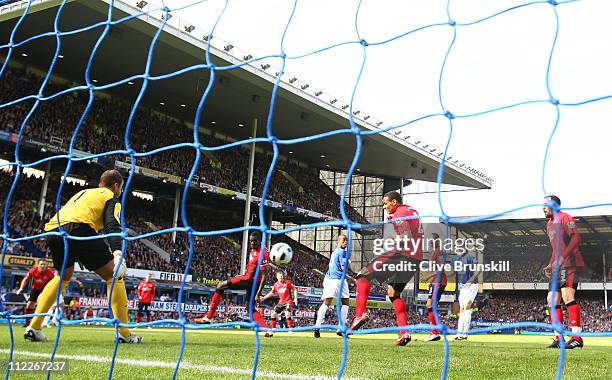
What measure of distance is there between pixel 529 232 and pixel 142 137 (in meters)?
28.2

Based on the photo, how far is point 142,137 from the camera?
2920cm

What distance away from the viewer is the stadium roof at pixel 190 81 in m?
21.8

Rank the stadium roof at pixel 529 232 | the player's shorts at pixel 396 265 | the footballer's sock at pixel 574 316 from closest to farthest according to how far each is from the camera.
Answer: the player's shorts at pixel 396 265 < the footballer's sock at pixel 574 316 < the stadium roof at pixel 529 232

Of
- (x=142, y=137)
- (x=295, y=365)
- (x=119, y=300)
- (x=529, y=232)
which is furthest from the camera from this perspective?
(x=529, y=232)

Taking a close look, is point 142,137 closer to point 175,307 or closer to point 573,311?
point 175,307

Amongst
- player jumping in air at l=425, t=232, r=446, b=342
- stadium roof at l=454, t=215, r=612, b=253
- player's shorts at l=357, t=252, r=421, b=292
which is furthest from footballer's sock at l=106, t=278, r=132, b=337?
stadium roof at l=454, t=215, r=612, b=253

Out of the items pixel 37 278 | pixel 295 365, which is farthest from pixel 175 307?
pixel 295 365

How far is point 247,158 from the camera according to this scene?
115 ft

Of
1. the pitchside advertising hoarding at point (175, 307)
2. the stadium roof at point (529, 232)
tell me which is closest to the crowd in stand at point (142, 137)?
the pitchside advertising hoarding at point (175, 307)

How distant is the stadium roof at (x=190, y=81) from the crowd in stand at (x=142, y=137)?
3.11ft

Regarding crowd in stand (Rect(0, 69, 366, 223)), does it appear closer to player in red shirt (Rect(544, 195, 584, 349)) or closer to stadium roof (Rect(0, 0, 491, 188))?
stadium roof (Rect(0, 0, 491, 188))

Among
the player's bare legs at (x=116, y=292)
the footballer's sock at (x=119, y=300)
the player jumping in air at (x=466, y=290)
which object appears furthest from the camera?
the player jumping in air at (x=466, y=290)

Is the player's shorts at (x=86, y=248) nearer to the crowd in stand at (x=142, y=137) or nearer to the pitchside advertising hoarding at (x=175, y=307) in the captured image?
the pitchside advertising hoarding at (x=175, y=307)

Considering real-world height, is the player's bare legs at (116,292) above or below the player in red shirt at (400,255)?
below
